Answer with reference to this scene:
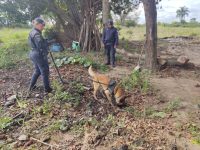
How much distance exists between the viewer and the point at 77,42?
14.7 meters

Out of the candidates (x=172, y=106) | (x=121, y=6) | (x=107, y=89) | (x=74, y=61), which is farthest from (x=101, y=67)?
(x=121, y=6)

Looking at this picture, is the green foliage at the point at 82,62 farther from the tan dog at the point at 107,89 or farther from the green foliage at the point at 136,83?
the tan dog at the point at 107,89

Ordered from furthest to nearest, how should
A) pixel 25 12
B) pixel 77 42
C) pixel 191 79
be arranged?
pixel 25 12 → pixel 77 42 → pixel 191 79

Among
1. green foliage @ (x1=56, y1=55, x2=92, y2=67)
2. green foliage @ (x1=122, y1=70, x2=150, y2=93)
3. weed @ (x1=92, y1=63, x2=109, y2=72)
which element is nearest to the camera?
green foliage @ (x1=122, y1=70, x2=150, y2=93)

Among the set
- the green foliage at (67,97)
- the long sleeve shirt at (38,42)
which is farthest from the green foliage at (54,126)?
the long sleeve shirt at (38,42)

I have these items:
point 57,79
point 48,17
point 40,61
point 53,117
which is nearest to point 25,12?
point 48,17

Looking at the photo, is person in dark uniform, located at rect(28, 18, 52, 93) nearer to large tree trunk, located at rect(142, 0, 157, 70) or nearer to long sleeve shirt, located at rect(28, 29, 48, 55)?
long sleeve shirt, located at rect(28, 29, 48, 55)

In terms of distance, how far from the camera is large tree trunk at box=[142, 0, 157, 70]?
983 centimetres

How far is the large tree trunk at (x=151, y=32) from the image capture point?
9828 millimetres

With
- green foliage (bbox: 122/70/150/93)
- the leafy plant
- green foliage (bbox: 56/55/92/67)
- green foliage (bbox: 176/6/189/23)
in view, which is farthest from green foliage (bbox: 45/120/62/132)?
green foliage (bbox: 176/6/189/23)

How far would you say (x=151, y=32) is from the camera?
10.0 m

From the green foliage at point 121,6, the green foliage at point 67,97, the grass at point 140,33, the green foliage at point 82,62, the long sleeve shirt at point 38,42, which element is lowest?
the grass at point 140,33

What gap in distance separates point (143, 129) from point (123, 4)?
1299 cm

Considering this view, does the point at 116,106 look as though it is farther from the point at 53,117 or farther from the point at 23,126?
the point at 23,126
